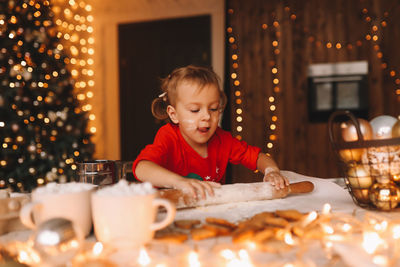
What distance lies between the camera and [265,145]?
3.50 meters

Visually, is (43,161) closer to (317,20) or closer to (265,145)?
(265,145)

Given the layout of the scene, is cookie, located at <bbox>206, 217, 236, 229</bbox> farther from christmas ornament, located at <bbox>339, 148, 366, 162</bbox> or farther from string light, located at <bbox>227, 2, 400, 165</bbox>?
string light, located at <bbox>227, 2, 400, 165</bbox>

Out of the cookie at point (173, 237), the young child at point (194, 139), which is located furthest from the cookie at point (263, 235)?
the young child at point (194, 139)

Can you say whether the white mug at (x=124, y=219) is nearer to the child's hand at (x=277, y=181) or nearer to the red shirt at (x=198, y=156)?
the child's hand at (x=277, y=181)

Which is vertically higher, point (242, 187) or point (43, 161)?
point (242, 187)

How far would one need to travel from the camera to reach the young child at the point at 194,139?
1.21 meters

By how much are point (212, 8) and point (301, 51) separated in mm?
1093

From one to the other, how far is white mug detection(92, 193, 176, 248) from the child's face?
0.70 meters

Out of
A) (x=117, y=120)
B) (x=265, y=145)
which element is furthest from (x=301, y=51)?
(x=117, y=120)

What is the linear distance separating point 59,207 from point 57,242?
9 centimetres

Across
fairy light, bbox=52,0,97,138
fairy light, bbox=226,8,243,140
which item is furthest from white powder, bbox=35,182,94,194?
fairy light, bbox=226,8,243,140

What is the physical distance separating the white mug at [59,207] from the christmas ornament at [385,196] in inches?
22.4

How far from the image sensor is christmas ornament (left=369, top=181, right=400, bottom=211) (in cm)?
71

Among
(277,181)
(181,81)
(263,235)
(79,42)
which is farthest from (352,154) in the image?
(79,42)
